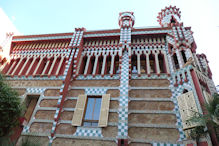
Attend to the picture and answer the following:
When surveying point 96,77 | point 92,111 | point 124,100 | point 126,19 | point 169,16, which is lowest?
point 92,111

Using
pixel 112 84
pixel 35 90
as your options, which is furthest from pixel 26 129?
pixel 112 84

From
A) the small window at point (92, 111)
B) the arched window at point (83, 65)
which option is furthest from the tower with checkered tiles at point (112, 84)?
the arched window at point (83, 65)

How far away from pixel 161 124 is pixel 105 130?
3108mm

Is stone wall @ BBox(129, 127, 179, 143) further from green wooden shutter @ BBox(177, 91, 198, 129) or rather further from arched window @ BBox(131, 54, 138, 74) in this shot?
arched window @ BBox(131, 54, 138, 74)

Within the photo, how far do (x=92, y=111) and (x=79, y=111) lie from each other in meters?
0.80

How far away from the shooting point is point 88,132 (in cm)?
934

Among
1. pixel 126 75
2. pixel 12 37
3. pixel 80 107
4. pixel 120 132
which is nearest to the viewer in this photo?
pixel 120 132

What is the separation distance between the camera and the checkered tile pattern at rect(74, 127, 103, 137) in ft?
30.2

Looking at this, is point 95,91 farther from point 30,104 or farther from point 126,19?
point 126,19

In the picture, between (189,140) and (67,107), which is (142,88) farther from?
(67,107)

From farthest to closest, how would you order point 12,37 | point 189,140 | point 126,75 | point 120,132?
point 12,37 < point 126,75 < point 120,132 < point 189,140

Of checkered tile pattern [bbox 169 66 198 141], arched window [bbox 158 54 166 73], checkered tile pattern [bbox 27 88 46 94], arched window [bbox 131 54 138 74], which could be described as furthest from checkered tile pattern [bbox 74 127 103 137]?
arched window [bbox 158 54 166 73]

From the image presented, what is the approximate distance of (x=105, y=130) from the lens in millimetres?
9289

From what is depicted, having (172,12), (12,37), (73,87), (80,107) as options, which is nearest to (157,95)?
(80,107)
